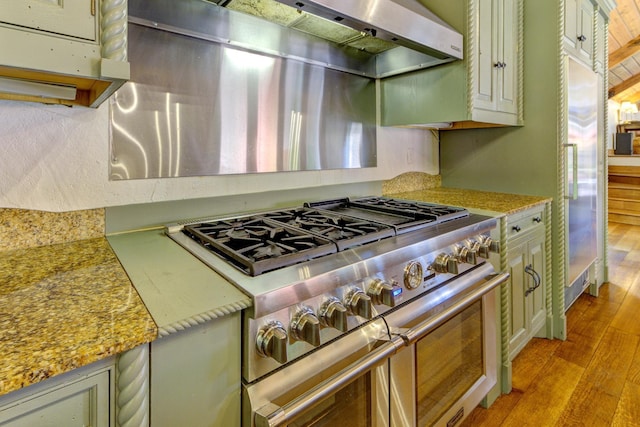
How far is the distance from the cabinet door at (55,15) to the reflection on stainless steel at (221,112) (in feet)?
1.50

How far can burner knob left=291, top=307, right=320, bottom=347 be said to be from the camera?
78 cm

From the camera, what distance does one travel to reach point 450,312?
120 centimetres

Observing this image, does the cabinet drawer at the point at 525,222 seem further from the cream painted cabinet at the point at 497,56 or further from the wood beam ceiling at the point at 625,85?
the wood beam ceiling at the point at 625,85

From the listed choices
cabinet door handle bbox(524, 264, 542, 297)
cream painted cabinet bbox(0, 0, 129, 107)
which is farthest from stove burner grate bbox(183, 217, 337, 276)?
cabinet door handle bbox(524, 264, 542, 297)

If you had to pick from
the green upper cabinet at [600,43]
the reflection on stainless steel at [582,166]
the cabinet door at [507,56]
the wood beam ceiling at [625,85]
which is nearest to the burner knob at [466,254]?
the cabinet door at [507,56]

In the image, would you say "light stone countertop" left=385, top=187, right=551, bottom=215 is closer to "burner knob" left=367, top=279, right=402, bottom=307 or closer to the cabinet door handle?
the cabinet door handle

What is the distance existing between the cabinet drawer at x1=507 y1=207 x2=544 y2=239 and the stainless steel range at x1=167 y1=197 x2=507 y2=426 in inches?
10.7

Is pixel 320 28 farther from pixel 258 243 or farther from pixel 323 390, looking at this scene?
pixel 323 390

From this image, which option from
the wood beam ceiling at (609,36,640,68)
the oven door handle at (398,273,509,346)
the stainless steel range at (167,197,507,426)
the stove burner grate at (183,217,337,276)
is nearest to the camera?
the stainless steel range at (167,197,507,426)

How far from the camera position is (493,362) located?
61.2 inches

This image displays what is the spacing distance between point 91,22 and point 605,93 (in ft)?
11.5

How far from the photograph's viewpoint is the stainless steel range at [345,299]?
2.54 feet

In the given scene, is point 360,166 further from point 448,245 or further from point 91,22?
point 91,22

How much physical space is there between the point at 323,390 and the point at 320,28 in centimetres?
144
